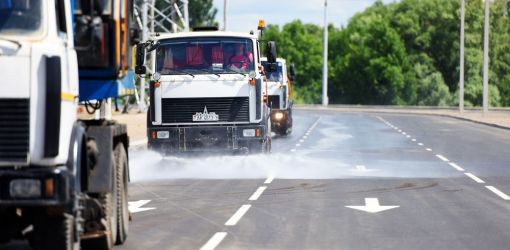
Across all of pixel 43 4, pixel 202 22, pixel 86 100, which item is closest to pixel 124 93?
pixel 86 100

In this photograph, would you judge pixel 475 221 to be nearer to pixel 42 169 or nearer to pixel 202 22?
pixel 42 169

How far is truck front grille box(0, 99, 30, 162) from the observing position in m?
9.49

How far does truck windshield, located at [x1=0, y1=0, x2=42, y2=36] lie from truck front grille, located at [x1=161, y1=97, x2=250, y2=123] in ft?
49.7

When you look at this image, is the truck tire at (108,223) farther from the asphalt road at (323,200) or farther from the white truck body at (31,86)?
the white truck body at (31,86)

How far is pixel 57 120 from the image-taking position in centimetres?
954

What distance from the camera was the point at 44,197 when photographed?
9500 mm

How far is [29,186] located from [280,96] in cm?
3100

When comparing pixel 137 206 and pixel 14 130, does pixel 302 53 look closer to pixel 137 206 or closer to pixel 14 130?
pixel 137 206

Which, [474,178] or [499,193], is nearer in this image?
[499,193]

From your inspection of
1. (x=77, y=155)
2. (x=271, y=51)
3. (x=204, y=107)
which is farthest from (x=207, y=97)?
(x=77, y=155)

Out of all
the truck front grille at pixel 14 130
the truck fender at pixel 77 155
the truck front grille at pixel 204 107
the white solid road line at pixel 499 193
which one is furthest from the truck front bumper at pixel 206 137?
the truck front grille at pixel 14 130

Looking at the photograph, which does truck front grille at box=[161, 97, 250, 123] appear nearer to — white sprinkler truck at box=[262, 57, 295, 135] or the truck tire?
the truck tire

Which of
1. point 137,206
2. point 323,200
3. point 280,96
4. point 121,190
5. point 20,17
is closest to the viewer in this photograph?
point 20,17

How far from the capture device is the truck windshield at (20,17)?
9.95 metres
